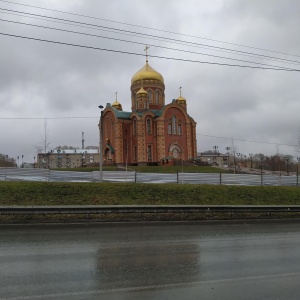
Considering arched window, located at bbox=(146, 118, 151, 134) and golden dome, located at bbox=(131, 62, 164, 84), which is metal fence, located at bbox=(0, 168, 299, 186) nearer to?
arched window, located at bbox=(146, 118, 151, 134)

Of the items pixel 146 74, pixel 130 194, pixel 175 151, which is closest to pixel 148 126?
pixel 175 151

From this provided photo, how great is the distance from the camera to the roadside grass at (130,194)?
1498cm

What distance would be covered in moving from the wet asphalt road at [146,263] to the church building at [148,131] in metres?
41.3

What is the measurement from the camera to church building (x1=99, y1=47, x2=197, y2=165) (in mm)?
52625

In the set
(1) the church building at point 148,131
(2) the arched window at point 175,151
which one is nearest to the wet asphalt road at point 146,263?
(1) the church building at point 148,131

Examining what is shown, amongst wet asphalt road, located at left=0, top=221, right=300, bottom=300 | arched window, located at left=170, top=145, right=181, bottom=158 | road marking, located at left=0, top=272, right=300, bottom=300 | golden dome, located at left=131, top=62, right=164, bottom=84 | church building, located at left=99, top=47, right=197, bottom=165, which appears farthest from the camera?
golden dome, located at left=131, top=62, right=164, bottom=84

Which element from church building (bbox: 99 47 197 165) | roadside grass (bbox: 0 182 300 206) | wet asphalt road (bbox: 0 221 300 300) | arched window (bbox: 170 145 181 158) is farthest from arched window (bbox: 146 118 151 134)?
wet asphalt road (bbox: 0 221 300 300)

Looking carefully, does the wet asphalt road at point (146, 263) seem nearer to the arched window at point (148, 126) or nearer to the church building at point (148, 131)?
the church building at point (148, 131)

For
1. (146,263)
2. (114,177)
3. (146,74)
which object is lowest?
(146,263)

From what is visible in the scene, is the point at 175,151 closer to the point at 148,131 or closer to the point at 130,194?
the point at 148,131

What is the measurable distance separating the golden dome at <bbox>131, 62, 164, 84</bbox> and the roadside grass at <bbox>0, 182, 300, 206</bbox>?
40483 millimetres

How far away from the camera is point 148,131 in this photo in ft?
176

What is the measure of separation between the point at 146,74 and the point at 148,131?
10882mm

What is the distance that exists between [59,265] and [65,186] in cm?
1019
